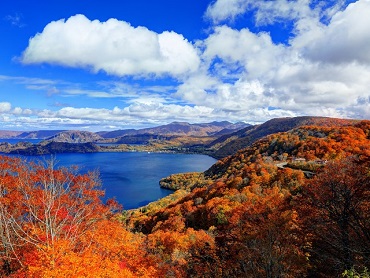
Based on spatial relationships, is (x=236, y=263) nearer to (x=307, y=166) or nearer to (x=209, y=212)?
(x=209, y=212)

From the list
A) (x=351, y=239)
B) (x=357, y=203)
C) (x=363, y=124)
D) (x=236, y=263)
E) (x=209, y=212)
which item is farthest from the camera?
(x=363, y=124)

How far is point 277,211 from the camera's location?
34688 mm

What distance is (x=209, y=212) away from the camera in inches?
2534

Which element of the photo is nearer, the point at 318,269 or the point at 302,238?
the point at 318,269

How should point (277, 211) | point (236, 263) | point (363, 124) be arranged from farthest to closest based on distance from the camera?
point (363, 124), point (277, 211), point (236, 263)

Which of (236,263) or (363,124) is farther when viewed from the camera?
(363,124)

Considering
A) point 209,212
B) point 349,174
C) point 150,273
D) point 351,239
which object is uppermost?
point 349,174

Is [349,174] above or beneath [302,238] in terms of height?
above

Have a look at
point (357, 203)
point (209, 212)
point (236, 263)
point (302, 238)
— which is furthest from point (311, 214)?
point (209, 212)

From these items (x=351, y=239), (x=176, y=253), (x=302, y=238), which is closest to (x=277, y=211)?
(x=302, y=238)

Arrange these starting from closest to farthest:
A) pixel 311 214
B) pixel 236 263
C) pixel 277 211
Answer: pixel 311 214
pixel 236 263
pixel 277 211

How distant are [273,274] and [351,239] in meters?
7.41

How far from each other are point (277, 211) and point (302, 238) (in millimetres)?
6434

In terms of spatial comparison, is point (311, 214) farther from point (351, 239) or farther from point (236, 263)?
point (236, 263)
